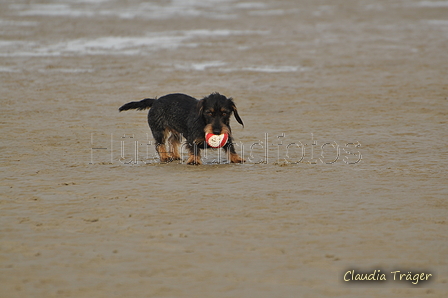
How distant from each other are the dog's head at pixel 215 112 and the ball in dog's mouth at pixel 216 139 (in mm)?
46

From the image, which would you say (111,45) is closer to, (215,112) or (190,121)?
(190,121)

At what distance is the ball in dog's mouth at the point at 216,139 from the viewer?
758 centimetres

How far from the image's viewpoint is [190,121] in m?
7.88

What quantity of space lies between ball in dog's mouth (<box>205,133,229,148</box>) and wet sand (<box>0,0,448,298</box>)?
29 cm

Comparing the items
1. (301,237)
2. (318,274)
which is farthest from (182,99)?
(318,274)

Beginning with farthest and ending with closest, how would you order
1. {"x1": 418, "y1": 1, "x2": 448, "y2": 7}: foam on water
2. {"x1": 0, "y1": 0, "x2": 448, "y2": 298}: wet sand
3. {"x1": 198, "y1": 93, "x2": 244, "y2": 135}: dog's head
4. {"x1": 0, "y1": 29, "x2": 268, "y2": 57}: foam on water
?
{"x1": 418, "y1": 1, "x2": 448, "y2": 7}: foam on water, {"x1": 0, "y1": 29, "x2": 268, "y2": 57}: foam on water, {"x1": 198, "y1": 93, "x2": 244, "y2": 135}: dog's head, {"x1": 0, "y1": 0, "x2": 448, "y2": 298}: wet sand

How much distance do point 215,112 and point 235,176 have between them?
2.78 feet

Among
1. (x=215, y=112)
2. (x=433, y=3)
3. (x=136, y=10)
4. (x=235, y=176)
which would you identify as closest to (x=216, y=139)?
(x=215, y=112)

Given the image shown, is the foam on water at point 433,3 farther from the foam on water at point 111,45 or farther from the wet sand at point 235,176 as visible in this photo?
the foam on water at point 111,45

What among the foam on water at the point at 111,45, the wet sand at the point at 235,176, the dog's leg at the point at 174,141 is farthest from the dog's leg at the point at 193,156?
the foam on water at the point at 111,45

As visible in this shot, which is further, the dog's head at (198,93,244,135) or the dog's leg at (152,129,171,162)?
the dog's leg at (152,129,171,162)

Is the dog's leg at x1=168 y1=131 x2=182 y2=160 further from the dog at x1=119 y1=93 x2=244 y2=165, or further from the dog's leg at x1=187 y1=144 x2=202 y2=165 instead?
the dog's leg at x1=187 y1=144 x2=202 y2=165

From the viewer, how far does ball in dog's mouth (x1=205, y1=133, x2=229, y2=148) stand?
7.58 m

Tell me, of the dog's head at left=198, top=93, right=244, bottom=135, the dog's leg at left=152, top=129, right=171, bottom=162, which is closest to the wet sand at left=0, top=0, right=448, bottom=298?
the dog's leg at left=152, top=129, right=171, bottom=162
